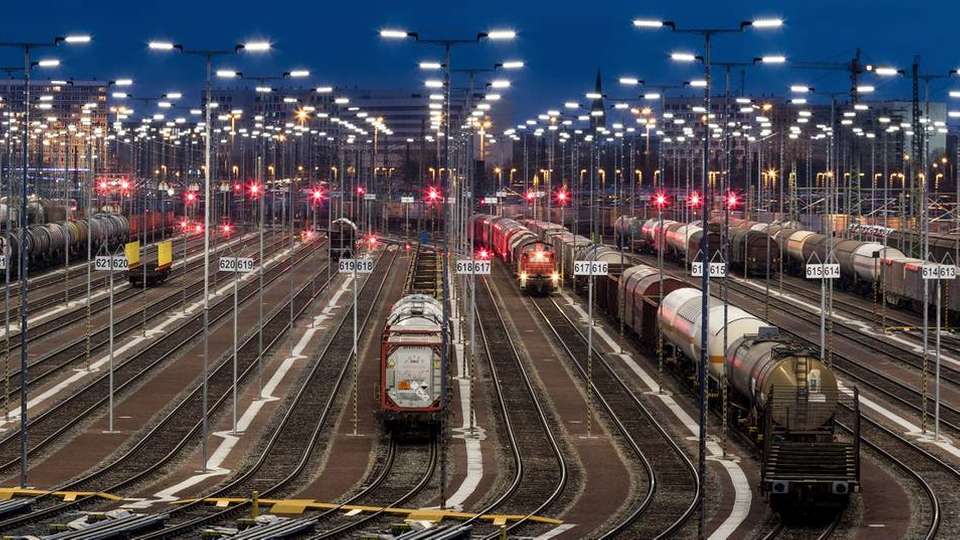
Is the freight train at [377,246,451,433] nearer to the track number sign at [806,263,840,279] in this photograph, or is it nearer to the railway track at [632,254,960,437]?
the track number sign at [806,263,840,279]

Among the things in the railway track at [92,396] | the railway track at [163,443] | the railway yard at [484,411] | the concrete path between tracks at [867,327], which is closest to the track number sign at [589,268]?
the railway yard at [484,411]

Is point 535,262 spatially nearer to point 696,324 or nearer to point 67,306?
point 67,306

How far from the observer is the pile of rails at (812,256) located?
73.8 metres

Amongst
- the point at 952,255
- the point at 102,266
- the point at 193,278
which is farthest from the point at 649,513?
the point at 193,278

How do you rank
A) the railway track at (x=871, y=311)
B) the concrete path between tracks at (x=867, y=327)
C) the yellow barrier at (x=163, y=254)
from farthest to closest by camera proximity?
1. the yellow barrier at (x=163, y=254)
2. the railway track at (x=871, y=311)
3. the concrete path between tracks at (x=867, y=327)

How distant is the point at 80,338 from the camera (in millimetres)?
66000

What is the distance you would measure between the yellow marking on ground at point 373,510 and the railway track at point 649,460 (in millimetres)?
1917

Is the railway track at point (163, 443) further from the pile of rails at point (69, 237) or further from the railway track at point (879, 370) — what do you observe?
the pile of rails at point (69, 237)

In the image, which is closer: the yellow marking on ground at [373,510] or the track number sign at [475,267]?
the yellow marking on ground at [373,510]

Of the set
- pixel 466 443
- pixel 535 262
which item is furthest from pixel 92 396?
pixel 535 262

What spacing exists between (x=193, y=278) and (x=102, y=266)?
5485cm

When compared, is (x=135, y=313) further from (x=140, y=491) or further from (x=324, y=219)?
(x=324, y=219)

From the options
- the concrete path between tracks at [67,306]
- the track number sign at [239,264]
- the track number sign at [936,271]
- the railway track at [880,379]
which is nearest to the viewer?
the track number sign at [936,271]

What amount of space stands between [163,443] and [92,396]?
917 cm
